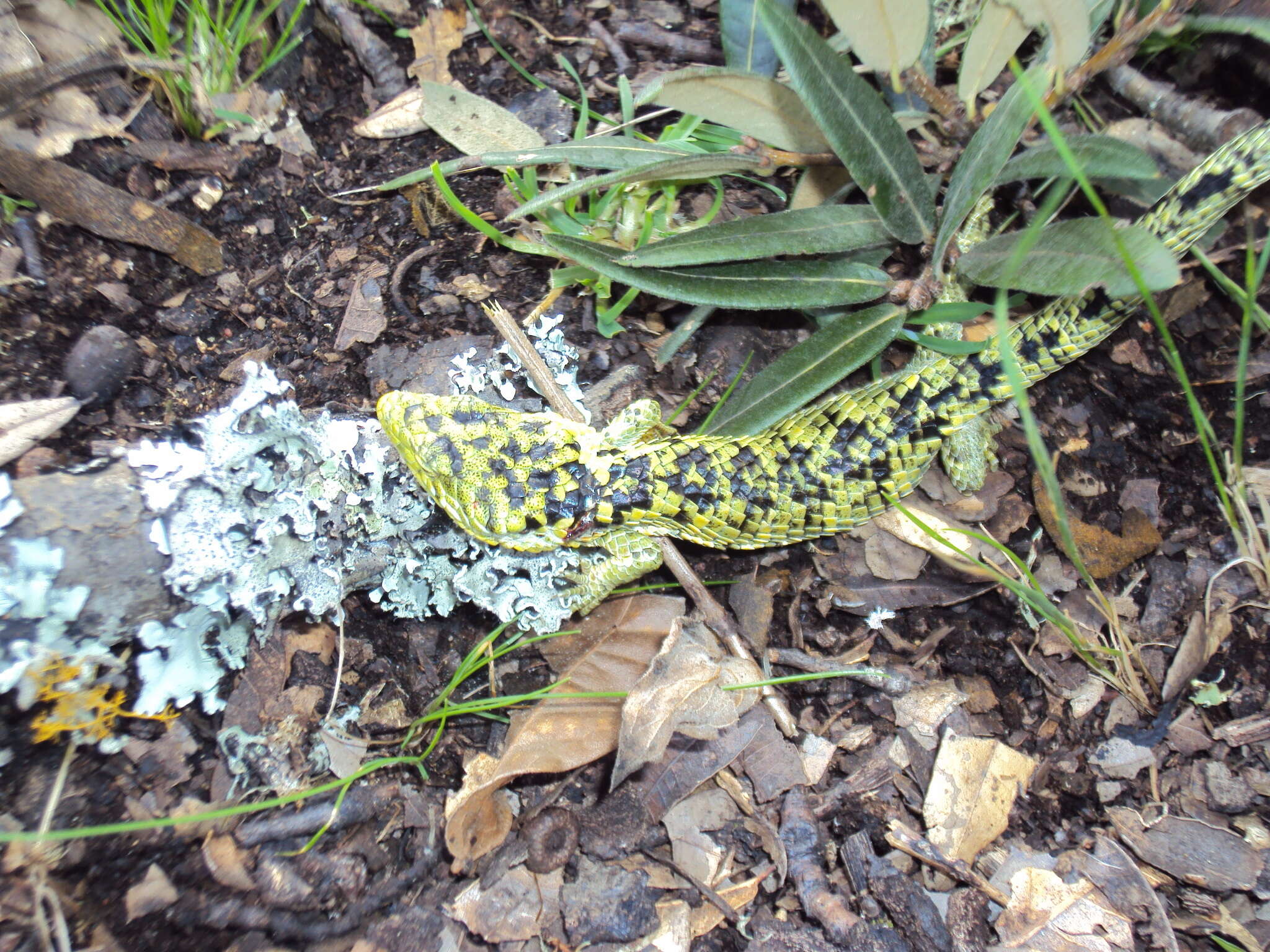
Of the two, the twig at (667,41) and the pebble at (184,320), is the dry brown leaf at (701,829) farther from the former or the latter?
the twig at (667,41)

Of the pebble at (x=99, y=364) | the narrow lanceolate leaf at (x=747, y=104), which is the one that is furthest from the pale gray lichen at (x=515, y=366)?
the pebble at (x=99, y=364)

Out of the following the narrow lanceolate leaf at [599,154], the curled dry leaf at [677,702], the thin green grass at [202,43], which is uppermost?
the thin green grass at [202,43]

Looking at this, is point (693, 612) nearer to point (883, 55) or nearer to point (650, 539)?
point (650, 539)

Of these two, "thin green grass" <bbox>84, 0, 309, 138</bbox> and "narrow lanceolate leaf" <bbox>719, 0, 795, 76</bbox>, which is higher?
"thin green grass" <bbox>84, 0, 309, 138</bbox>

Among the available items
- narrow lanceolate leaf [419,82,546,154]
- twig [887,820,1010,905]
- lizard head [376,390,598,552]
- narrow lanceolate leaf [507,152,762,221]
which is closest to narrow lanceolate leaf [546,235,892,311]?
narrow lanceolate leaf [507,152,762,221]

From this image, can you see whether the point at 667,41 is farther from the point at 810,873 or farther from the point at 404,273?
the point at 810,873

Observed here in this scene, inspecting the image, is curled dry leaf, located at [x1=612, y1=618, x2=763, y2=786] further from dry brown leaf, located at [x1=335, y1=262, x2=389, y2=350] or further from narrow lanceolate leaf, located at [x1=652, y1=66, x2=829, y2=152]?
narrow lanceolate leaf, located at [x1=652, y1=66, x2=829, y2=152]
